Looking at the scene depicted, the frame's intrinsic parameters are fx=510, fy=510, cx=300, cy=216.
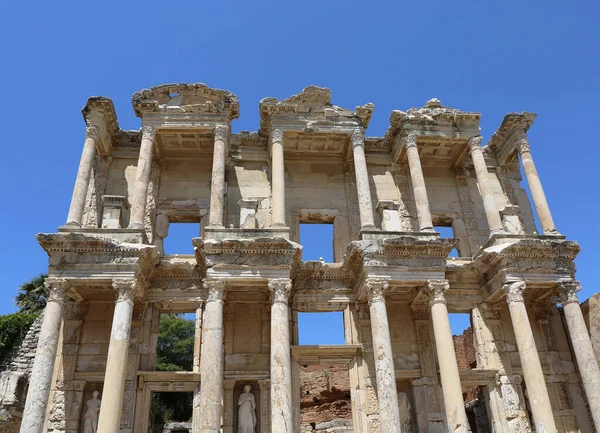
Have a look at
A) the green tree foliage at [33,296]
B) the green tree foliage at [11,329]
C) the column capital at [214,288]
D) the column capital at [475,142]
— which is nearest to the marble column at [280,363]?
the column capital at [214,288]

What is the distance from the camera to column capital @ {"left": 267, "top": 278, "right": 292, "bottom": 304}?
41.3ft

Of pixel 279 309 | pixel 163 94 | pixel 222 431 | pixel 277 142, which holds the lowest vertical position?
pixel 222 431

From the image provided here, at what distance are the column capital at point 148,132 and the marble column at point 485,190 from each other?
9785mm

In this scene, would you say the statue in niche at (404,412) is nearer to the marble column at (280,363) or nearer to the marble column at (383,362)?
the marble column at (383,362)

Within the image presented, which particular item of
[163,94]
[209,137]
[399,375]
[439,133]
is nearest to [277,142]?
[209,137]

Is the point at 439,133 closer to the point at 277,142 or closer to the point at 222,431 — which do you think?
the point at 277,142

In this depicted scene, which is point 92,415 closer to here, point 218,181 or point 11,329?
point 218,181

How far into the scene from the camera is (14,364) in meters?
19.4

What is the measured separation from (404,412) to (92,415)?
8113mm

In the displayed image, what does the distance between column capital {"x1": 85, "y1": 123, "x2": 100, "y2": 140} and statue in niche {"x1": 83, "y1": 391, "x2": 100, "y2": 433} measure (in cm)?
711

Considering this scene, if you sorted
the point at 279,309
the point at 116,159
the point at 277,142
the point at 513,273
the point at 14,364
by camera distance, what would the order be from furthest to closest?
the point at 14,364, the point at 116,159, the point at 277,142, the point at 513,273, the point at 279,309

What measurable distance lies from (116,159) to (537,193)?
1323cm

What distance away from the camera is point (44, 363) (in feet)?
37.9

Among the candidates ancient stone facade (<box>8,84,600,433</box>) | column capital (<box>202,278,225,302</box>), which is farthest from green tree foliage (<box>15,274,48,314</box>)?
column capital (<box>202,278,225,302</box>)
